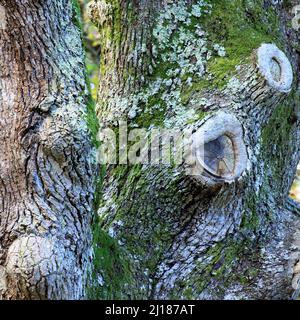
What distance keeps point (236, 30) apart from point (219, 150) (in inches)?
24.9

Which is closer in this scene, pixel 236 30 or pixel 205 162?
pixel 205 162

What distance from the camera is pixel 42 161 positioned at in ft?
6.82

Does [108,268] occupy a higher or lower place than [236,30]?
lower

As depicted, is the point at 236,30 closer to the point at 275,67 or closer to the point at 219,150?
the point at 275,67

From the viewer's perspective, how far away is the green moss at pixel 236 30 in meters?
2.64

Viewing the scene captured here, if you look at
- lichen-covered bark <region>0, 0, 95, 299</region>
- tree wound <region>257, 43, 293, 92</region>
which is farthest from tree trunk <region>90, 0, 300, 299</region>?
lichen-covered bark <region>0, 0, 95, 299</region>

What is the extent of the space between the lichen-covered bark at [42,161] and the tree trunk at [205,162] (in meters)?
0.28

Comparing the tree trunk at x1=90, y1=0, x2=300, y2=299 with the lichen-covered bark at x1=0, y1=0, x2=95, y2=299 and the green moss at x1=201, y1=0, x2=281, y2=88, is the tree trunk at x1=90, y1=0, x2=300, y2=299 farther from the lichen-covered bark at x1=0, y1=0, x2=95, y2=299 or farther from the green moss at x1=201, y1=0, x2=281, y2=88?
the lichen-covered bark at x1=0, y1=0, x2=95, y2=299

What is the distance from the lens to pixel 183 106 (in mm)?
2576

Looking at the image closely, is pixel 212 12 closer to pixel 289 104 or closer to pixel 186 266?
pixel 289 104

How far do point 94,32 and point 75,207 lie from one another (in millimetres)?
4200
